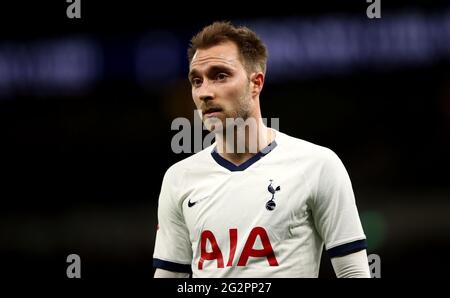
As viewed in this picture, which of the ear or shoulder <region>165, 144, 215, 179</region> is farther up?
the ear

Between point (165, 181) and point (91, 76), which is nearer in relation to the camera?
point (165, 181)

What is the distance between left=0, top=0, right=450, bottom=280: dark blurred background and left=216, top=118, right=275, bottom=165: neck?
4.12 feet

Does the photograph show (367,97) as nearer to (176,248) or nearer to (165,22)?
(165,22)

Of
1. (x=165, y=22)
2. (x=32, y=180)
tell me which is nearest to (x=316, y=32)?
(x=165, y=22)

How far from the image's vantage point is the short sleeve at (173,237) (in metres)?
3.15

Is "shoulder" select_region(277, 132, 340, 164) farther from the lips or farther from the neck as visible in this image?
the lips

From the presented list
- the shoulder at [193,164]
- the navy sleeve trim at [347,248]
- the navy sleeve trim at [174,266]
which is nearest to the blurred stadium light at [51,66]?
the shoulder at [193,164]

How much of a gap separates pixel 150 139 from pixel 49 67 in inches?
34.2

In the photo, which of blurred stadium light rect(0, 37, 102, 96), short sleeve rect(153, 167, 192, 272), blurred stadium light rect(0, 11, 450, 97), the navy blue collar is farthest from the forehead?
blurred stadium light rect(0, 37, 102, 96)

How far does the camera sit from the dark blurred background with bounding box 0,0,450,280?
453cm

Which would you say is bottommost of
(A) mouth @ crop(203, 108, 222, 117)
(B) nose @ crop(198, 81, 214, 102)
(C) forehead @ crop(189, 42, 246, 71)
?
(A) mouth @ crop(203, 108, 222, 117)

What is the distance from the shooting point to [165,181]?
10.7 feet

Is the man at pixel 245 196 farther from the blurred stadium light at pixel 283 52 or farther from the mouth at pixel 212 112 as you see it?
the blurred stadium light at pixel 283 52
